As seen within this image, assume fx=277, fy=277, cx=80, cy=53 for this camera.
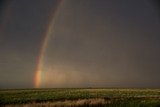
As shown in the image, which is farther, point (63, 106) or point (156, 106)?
point (63, 106)

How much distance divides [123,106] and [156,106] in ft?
10.5

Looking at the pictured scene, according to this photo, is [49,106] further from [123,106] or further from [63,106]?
[123,106]

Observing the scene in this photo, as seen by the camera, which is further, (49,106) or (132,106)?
(49,106)

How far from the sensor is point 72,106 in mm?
30922

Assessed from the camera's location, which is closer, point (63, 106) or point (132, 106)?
point (132, 106)

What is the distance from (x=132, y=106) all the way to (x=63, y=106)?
798cm

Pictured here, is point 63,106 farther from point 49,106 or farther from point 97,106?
point 97,106

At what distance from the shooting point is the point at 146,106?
26578 millimetres

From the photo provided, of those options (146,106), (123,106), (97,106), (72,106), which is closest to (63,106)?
(72,106)

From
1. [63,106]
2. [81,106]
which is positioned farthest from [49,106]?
[81,106]

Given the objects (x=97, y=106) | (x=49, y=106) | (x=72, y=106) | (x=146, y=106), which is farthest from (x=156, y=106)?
(x=49, y=106)

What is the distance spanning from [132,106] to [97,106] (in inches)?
185

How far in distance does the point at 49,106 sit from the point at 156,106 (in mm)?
11314

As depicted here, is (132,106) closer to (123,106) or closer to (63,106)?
(123,106)
